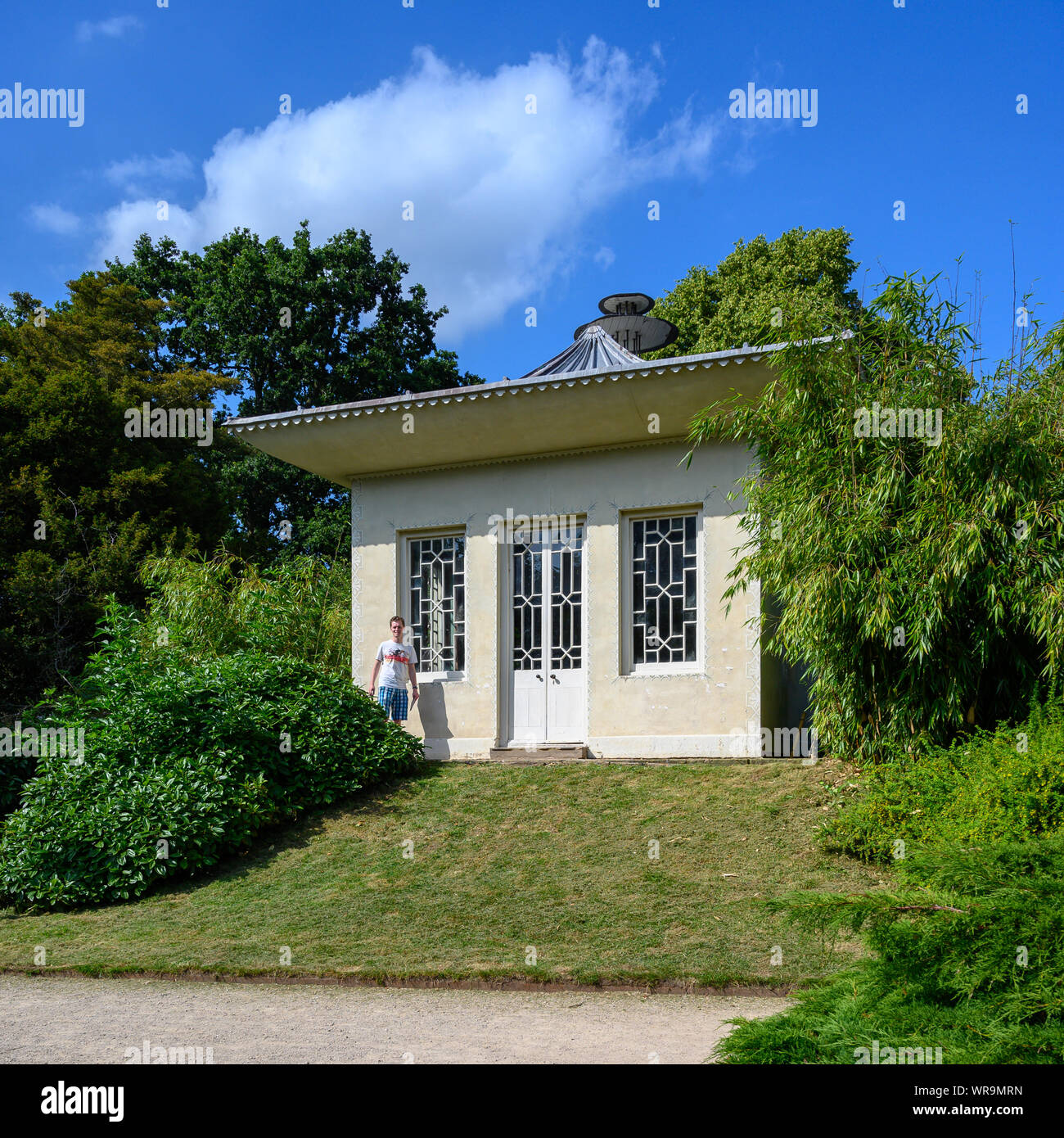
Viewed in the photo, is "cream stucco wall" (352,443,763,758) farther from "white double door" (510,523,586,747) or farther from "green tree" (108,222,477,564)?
"green tree" (108,222,477,564)

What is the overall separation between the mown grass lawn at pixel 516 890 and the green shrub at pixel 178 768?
27 cm

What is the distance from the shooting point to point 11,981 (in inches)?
281

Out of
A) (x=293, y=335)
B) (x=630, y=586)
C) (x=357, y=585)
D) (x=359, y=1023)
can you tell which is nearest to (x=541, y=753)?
(x=630, y=586)

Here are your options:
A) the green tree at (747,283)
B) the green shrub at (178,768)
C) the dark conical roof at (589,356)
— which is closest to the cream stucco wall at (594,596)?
the green shrub at (178,768)

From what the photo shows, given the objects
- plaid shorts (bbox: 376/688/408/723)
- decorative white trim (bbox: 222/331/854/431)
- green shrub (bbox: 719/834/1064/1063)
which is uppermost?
decorative white trim (bbox: 222/331/854/431)

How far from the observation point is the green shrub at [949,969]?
282cm

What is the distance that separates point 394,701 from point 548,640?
192 cm

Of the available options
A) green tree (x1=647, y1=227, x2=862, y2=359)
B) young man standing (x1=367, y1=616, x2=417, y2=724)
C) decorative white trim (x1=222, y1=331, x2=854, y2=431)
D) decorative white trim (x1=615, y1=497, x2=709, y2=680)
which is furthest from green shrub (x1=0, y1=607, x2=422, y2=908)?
green tree (x1=647, y1=227, x2=862, y2=359)

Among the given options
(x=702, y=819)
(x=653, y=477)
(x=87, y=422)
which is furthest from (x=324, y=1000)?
(x=87, y=422)

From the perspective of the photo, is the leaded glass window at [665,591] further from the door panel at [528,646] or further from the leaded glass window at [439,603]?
the leaded glass window at [439,603]

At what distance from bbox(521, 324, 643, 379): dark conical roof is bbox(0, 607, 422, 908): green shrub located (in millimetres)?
5333

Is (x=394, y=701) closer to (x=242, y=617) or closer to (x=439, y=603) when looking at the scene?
(x=439, y=603)

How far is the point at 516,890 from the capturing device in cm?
816

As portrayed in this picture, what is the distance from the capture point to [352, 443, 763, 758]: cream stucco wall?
11422mm
